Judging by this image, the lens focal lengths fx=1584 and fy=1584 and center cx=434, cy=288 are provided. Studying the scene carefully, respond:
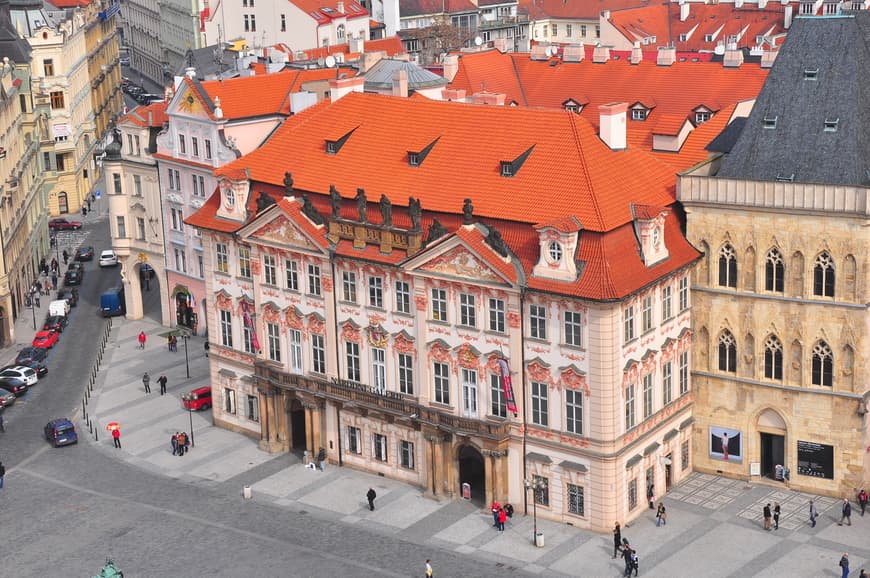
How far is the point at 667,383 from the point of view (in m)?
101

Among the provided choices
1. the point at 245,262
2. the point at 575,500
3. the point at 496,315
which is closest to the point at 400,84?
the point at 245,262

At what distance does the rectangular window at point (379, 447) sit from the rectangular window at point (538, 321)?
15482 millimetres

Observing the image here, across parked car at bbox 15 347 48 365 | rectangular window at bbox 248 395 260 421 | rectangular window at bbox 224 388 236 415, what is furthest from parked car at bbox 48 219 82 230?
rectangular window at bbox 248 395 260 421

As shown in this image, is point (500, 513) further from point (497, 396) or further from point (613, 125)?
point (613, 125)

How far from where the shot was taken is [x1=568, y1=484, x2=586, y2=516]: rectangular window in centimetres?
9719

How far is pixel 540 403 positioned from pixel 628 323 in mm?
7390

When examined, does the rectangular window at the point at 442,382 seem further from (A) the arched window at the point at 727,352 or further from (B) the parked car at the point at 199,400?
(B) the parked car at the point at 199,400

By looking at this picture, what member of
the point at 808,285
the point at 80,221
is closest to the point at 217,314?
the point at 808,285

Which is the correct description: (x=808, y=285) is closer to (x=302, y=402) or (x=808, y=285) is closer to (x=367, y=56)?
(x=302, y=402)

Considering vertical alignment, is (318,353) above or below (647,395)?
above

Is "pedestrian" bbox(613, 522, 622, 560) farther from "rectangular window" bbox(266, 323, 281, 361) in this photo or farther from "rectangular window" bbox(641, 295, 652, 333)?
"rectangular window" bbox(266, 323, 281, 361)

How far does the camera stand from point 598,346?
93625mm

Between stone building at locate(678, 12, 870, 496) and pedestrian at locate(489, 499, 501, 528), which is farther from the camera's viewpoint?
pedestrian at locate(489, 499, 501, 528)

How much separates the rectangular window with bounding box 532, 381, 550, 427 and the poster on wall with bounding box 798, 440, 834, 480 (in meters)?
17.0
